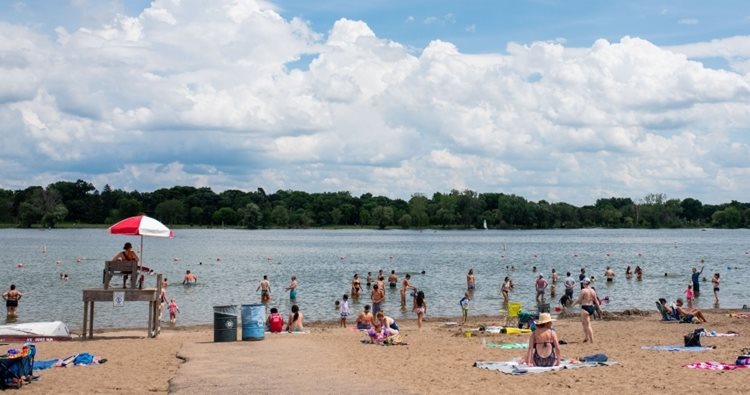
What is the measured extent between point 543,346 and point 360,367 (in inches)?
134

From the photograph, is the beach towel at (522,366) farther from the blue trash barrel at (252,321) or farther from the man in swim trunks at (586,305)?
the blue trash barrel at (252,321)

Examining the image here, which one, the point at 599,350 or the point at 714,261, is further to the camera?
the point at 714,261

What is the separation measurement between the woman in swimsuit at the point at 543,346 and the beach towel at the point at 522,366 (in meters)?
0.17

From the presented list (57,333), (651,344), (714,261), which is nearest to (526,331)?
(651,344)

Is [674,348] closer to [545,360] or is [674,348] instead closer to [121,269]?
[545,360]

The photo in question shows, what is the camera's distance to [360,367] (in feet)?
48.9

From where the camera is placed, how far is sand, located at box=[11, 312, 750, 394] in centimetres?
1271

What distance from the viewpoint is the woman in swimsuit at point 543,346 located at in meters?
14.4

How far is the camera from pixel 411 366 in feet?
49.6

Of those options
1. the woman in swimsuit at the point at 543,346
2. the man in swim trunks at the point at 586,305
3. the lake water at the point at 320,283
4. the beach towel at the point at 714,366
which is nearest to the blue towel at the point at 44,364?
the woman in swimsuit at the point at 543,346

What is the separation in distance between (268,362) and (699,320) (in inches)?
581

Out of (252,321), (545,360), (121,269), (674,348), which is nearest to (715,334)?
(674,348)

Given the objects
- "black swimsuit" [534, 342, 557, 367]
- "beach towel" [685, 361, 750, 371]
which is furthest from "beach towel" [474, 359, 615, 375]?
"beach towel" [685, 361, 750, 371]

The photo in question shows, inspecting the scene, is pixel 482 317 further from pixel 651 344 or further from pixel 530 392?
pixel 530 392
